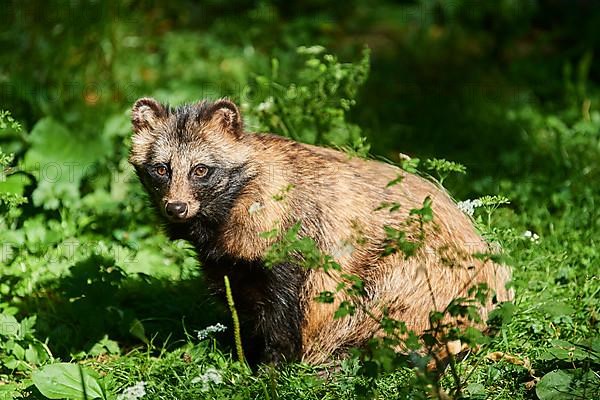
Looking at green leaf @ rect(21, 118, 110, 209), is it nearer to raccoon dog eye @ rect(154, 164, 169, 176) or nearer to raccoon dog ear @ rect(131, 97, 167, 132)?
raccoon dog ear @ rect(131, 97, 167, 132)

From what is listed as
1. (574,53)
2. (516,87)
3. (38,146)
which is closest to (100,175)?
(38,146)

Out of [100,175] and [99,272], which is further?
[100,175]

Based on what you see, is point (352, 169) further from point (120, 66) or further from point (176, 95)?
point (120, 66)

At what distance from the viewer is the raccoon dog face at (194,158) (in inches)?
197

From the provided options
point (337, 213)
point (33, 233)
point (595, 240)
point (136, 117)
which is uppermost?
point (136, 117)

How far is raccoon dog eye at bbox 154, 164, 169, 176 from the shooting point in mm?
5090

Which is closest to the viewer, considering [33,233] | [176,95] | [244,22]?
[33,233]

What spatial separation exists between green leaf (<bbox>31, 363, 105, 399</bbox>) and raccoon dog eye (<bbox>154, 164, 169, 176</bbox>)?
1.10 metres

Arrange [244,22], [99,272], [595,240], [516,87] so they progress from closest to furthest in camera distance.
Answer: [99,272], [595,240], [516,87], [244,22]

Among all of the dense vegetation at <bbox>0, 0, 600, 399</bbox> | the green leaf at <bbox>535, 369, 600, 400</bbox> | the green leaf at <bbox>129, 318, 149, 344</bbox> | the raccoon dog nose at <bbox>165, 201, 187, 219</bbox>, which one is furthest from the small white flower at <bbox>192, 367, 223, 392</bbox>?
the green leaf at <bbox>535, 369, 600, 400</bbox>

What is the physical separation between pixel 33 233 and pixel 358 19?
18.1 feet

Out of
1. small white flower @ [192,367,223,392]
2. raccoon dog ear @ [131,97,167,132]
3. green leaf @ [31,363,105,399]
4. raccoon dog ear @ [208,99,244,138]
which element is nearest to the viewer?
small white flower @ [192,367,223,392]

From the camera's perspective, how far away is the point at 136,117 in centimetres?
530

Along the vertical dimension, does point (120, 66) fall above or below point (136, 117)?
below
